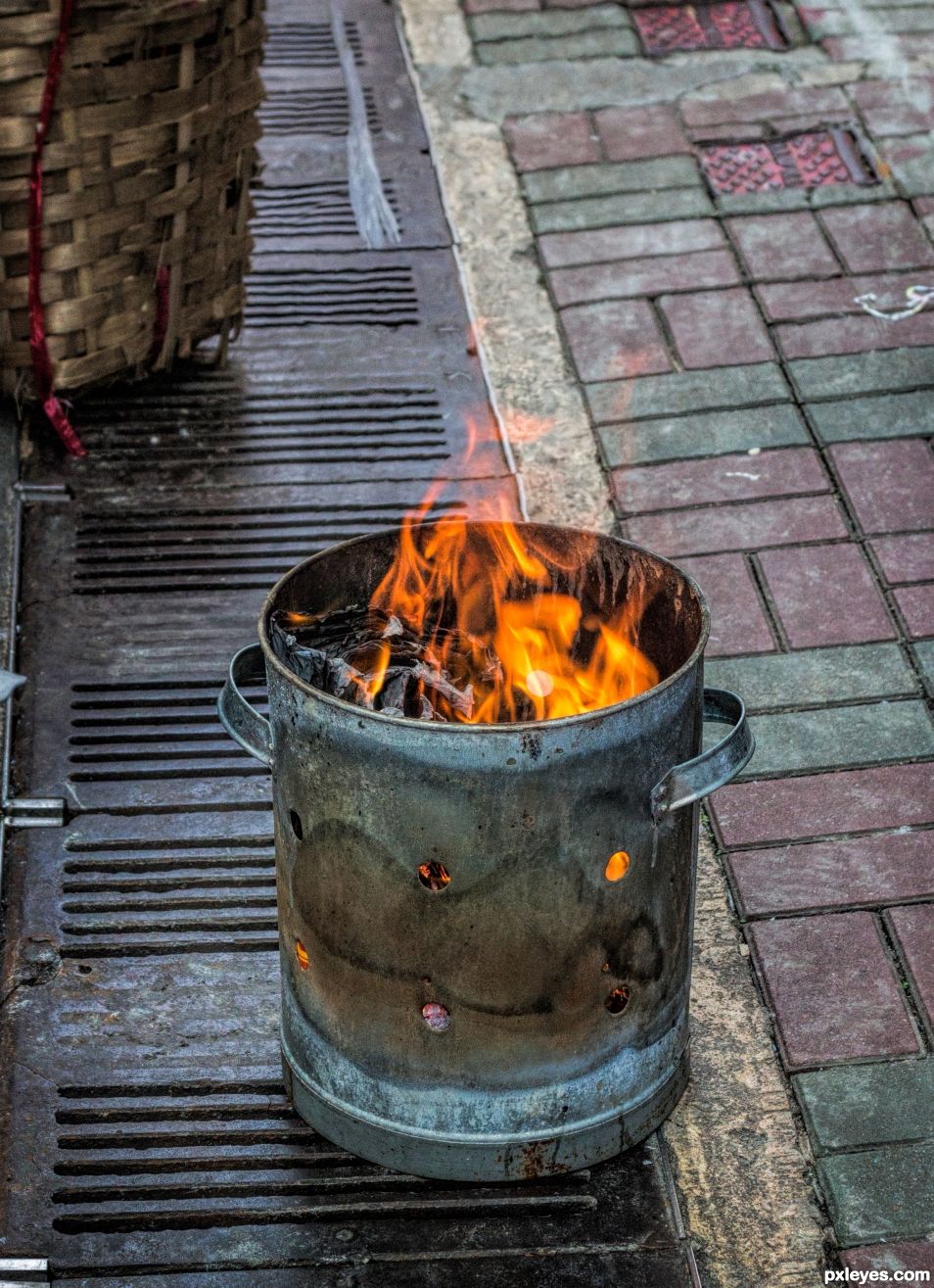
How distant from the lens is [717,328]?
15.9 feet

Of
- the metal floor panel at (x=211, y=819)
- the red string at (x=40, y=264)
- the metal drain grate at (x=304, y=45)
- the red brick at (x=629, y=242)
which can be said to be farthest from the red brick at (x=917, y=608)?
the metal drain grate at (x=304, y=45)

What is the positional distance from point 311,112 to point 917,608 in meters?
3.45

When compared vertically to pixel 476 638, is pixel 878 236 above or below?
below

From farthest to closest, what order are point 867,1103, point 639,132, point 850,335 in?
point 639,132 < point 850,335 < point 867,1103

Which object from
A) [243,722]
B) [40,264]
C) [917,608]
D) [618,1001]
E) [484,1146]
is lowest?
[917,608]

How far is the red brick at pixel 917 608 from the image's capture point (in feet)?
12.5

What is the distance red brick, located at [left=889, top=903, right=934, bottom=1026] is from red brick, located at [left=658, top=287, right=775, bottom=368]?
6.75 ft

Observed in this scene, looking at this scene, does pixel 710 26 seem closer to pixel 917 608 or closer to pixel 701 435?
pixel 701 435

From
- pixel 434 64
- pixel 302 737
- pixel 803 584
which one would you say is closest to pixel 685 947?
pixel 302 737

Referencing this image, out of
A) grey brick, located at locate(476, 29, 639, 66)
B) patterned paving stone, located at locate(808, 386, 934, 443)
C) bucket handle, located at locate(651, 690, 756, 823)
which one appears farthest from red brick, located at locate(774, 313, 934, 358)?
bucket handle, located at locate(651, 690, 756, 823)

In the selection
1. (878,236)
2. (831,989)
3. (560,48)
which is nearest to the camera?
(831,989)

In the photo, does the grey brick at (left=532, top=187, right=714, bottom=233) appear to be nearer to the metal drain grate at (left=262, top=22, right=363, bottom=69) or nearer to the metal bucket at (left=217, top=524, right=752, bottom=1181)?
the metal drain grate at (left=262, top=22, right=363, bottom=69)

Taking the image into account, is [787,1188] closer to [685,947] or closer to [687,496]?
[685,947]

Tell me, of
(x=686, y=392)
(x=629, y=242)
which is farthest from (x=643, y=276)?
(x=686, y=392)
